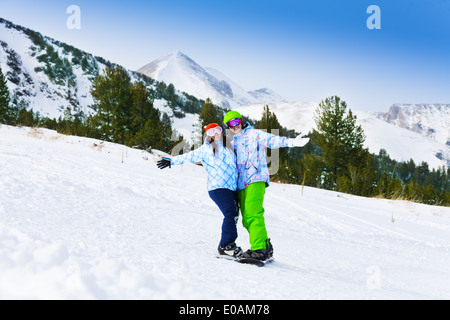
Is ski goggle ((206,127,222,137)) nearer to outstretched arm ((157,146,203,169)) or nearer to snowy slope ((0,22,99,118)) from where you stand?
outstretched arm ((157,146,203,169))

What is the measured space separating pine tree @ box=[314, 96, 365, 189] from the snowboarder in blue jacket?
1002 inches

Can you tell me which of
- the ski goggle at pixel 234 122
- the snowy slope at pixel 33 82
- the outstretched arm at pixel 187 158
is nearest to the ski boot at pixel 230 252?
the outstretched arm at pixel 187 158

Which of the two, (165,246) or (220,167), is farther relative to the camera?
(220,167)

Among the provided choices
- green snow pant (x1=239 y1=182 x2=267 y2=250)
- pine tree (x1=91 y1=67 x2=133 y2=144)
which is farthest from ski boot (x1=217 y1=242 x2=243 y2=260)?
pine tree (x1=91 y1=67 x2=133 y2=144)

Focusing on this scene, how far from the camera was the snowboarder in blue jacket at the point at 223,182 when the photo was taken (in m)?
3.04

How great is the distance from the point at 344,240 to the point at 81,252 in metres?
4.10

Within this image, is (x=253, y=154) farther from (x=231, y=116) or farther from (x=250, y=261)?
(x=250, y=261)

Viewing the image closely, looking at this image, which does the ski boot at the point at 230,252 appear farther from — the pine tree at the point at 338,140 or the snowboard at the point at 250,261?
the pine tree at the point at 338,140

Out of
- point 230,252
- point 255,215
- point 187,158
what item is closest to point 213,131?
point 187,158

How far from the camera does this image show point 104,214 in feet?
12.6

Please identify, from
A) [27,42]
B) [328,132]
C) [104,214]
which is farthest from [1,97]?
[27,42]

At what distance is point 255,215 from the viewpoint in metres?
3.04

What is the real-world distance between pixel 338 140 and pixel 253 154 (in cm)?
2591
